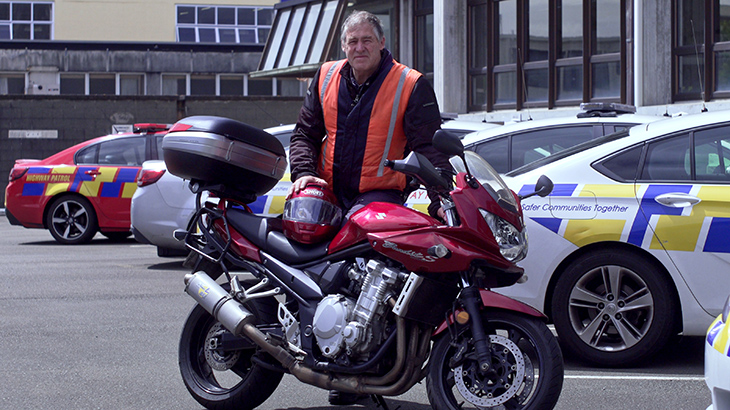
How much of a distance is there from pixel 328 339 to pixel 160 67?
32.1 m

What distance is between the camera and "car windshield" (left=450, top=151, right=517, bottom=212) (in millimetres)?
3963

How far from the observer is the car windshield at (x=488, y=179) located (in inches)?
156

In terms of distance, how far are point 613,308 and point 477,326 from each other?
1.96 m

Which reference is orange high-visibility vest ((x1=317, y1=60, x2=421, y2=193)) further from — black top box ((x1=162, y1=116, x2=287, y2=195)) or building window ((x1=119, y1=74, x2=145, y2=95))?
building window ((x1=119, y1=74, x2=145, y2=95))

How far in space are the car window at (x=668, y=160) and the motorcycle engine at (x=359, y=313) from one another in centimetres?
237

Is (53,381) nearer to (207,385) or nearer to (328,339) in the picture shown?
(207,385)

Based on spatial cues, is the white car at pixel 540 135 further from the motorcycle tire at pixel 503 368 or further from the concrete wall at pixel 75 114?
the concrete wall at pixel 75 114

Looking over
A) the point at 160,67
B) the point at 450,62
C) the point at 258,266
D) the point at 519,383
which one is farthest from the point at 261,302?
the point at 160,67

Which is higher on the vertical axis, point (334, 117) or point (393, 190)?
point (334, 117)

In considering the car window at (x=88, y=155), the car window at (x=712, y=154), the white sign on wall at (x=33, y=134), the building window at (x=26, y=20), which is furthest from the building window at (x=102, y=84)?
the car window at (x=712, y=154)

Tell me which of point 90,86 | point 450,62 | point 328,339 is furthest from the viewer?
point 90,86

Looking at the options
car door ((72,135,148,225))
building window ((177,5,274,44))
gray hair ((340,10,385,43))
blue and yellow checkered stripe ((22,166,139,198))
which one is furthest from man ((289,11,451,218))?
building window ((177,5,274,44))

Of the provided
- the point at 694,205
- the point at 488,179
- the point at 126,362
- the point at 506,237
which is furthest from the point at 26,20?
the point at 506,237

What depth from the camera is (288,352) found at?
171 inches
